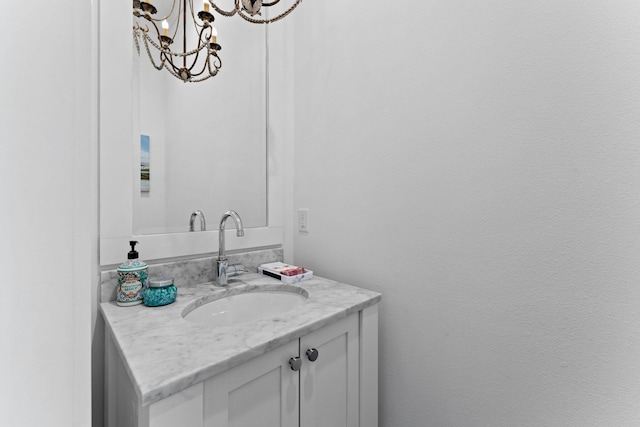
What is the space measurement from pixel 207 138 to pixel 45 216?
1.12 meters

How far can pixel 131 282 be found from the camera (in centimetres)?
→ 89

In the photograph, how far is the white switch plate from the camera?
137 cm

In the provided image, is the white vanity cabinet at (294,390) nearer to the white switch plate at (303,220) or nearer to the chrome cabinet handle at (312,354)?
the chrome cabinet handle at (312,354)

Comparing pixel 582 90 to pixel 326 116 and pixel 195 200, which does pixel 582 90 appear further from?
pixel 195 200

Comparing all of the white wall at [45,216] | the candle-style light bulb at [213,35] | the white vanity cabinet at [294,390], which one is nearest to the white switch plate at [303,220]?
the white vanity cabinet at [294,390]

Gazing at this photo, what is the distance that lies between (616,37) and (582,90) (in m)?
0.12

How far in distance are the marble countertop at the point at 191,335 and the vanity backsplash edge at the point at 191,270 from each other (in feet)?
0.20

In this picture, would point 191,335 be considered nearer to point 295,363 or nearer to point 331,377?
point 295,363

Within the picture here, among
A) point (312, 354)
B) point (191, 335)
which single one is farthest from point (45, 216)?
point (312, 354)

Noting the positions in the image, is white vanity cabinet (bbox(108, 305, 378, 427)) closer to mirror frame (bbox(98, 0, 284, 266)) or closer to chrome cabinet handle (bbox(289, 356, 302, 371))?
chrome cabinet handle (bbox(289, 356, 302, 371))

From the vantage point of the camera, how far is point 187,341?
669 mm

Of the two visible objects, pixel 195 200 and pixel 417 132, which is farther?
pixel 195 200

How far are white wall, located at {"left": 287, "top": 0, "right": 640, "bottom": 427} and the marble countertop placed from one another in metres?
0.27

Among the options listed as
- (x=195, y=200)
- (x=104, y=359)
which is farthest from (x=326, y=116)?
(x=104, y=359)
